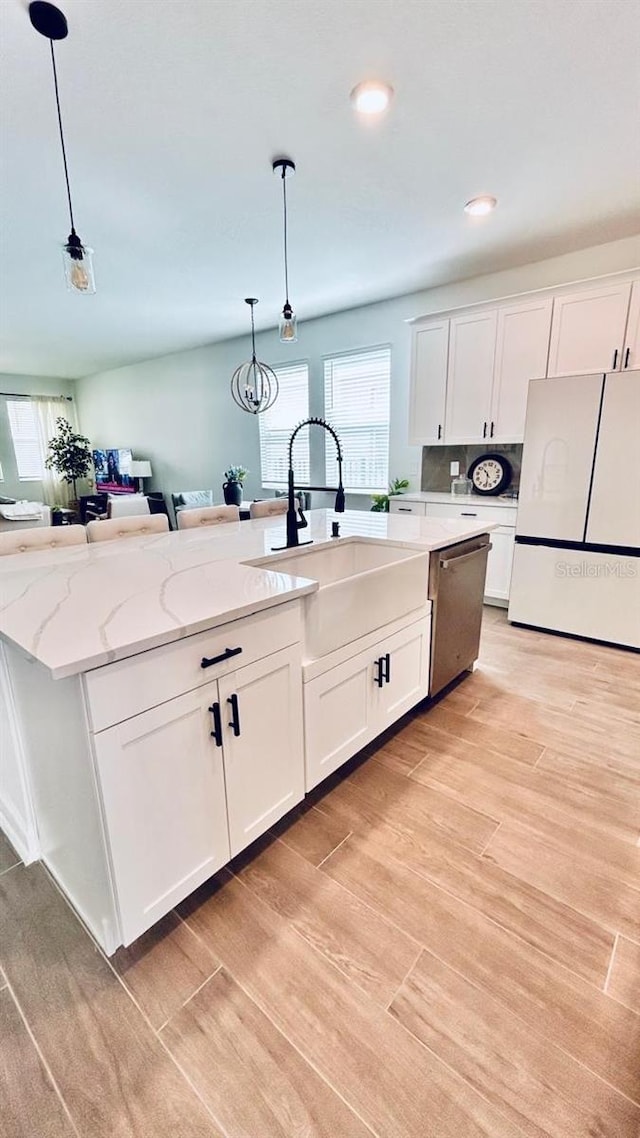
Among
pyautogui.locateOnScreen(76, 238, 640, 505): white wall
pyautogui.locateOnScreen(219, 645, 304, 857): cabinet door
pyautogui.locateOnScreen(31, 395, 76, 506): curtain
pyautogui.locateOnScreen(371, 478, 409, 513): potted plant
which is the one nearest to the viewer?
pyautogui.locateOnScreen(219, 645, 304, 857): cabinet door

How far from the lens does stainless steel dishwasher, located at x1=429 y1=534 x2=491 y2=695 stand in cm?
221

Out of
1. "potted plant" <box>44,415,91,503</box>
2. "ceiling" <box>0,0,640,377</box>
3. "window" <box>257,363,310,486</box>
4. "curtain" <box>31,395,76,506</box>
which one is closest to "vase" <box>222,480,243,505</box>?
"window" <box>257,363,310,486</box>

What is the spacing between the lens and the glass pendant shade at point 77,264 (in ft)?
5.98

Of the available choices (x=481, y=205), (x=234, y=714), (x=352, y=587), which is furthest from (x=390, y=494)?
(x=234, y=714)

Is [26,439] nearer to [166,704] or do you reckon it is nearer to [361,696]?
[361,696]

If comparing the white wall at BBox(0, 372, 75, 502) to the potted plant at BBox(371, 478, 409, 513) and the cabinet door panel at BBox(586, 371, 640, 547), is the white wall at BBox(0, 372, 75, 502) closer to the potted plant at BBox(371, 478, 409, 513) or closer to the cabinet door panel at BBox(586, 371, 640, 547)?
the potted plant at BBox(371, 478, 409, 513)

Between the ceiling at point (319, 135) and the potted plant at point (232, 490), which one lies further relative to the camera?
the potted plant at point (232, 490)

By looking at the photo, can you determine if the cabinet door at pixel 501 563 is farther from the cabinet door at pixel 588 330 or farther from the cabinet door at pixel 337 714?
the cabinet door at pixel 337 714

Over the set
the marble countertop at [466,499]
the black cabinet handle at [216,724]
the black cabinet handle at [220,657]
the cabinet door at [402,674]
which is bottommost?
the cabinet door at [402,674]

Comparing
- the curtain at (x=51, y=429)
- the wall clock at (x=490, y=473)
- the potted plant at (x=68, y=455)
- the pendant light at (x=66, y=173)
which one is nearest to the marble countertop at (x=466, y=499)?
the wall clock at (x=490, y=473)

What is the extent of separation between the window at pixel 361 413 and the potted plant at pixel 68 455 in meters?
5.58

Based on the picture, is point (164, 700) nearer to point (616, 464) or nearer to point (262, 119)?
point (262, 119)

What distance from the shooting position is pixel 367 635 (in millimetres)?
1810

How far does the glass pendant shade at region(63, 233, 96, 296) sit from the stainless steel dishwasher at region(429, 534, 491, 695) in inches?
75.0
